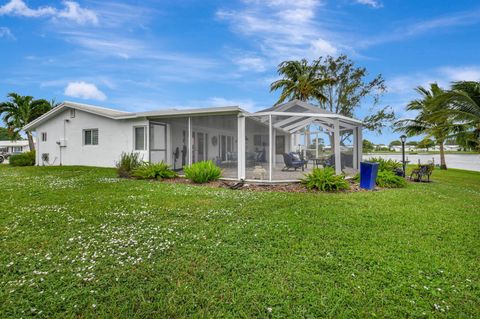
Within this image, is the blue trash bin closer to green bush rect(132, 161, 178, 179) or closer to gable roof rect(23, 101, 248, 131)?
gable roof rect(23, 101, 248, 131)

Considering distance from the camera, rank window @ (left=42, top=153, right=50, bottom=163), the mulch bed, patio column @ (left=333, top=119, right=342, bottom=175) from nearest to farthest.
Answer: the mulch bed
patio column @ (left=333, top=119, right=342, bottom=175)
window @ (left=42, top=153, right=50, bottom=163)

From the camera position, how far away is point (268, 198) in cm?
722

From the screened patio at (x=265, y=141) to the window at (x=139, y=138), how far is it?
2.99 feet

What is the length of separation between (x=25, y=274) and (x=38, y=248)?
82 cm

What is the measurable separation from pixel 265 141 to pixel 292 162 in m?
2.18

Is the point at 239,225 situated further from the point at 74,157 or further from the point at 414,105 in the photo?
the point at 414,105

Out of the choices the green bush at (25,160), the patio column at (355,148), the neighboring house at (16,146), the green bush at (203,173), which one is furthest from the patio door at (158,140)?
the neighboring house at (16,146)

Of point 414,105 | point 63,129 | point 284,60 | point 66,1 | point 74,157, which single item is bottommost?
point 74,157

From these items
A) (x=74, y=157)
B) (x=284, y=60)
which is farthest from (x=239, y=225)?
(x=284, y=60)

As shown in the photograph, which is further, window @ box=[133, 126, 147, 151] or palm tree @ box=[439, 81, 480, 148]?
window @ box=[133, 126, 147, 151]

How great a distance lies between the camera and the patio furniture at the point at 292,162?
11.5 metres

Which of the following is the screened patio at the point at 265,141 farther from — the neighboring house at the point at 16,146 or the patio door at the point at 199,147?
the neighboring house at the point at 16,146

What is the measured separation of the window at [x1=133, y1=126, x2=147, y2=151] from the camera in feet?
45.5

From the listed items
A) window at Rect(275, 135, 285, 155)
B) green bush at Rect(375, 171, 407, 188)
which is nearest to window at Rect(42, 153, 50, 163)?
window at Rect(275, 135, 285, 155)
